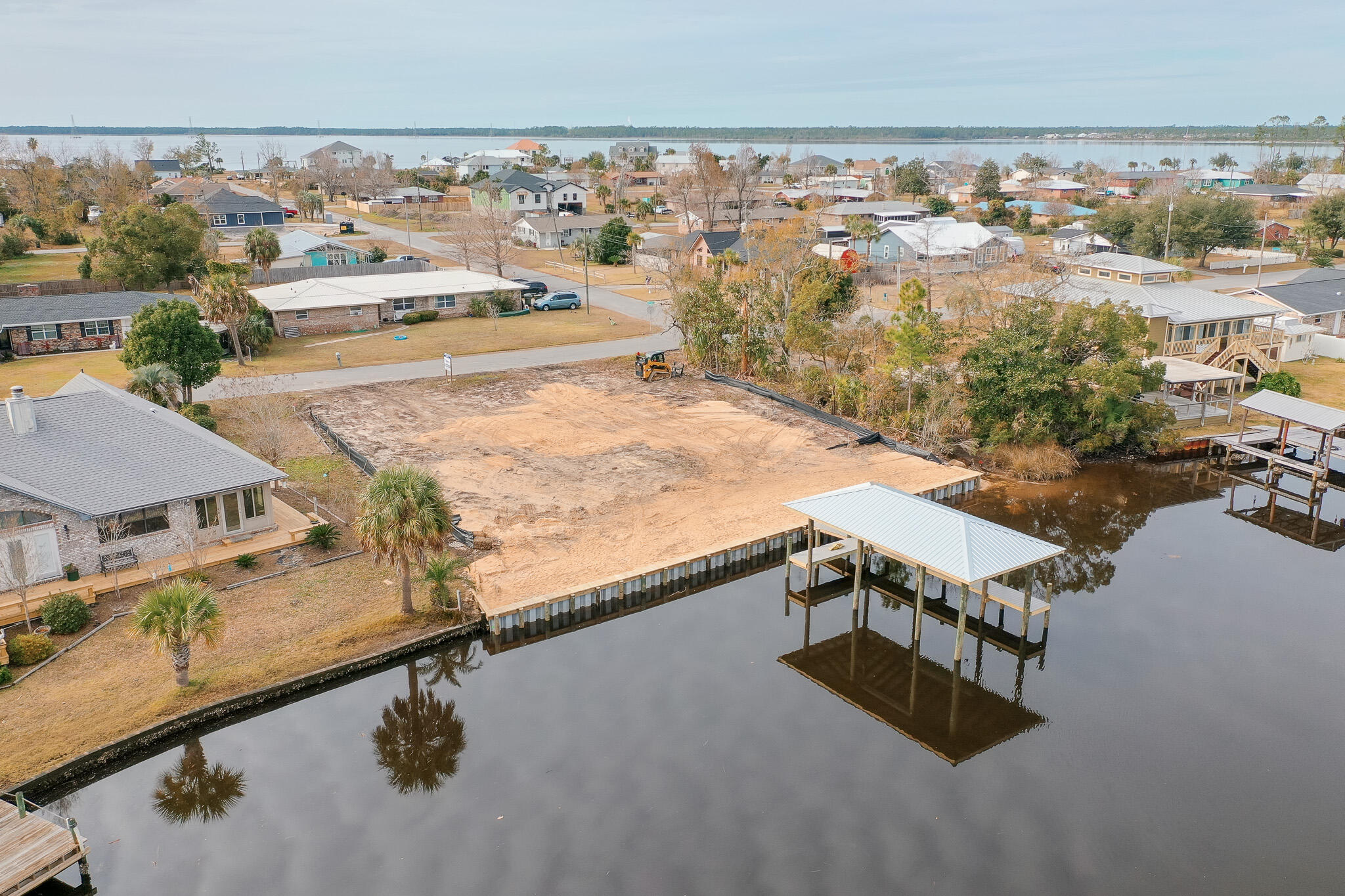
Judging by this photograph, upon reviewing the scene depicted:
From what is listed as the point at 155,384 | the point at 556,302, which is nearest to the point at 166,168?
the point at 556,302

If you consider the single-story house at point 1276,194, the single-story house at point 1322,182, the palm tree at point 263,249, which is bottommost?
the palm tree at point 263,249

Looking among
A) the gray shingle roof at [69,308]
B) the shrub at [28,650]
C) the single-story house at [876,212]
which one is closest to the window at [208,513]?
the shrub at [28,650]

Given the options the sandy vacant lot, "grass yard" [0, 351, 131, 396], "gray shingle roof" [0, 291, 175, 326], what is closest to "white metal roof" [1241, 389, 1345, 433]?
the sandy vacant lot

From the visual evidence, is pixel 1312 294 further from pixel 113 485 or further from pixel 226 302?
pixel 113 485

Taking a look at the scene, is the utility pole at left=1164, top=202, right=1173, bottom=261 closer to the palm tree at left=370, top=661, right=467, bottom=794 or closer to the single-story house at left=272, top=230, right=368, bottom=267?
the single-story house at left=272, top=230, right=368, bottom=267

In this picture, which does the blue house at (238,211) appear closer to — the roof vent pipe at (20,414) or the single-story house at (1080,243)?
the single-story house at (1080,243)

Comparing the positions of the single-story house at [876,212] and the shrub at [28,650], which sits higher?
the single-story house at [876,212]

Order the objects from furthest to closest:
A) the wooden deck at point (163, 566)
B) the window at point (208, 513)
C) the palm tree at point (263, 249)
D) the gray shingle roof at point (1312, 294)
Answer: the palm tree at point (263, 249) → the gray shingle roof at point (1312, 294) → the window at point (208, 513) → the wooden deck at point (163, 566)
